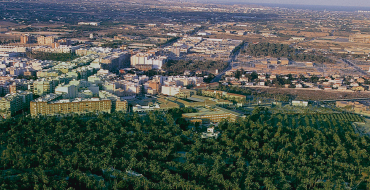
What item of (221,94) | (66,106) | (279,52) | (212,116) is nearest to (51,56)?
(66,106)

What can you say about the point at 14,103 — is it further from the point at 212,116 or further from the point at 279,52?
the point at 279,52

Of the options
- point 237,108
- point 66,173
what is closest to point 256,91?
point 237,108

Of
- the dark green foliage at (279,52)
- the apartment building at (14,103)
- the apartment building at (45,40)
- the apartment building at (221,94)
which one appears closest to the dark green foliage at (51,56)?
the apartment building at (45,40)

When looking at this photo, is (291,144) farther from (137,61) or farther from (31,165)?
(137,61)

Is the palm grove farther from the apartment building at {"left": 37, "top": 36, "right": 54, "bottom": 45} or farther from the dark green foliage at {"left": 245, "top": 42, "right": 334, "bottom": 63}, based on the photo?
the apartment building at {"left": 37, "top": 36, "right": 54, "bottom": 45}

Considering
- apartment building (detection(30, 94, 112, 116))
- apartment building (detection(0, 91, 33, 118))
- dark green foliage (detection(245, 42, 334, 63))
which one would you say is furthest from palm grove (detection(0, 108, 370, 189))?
dark green foliage (detection(245, 42, 334, 63))

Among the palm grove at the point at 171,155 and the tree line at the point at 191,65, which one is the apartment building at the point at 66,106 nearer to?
the palm grove at the point at 171,155

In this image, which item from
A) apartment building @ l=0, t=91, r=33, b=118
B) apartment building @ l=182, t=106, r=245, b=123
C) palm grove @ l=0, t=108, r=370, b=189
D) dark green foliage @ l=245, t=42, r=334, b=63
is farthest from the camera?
dark green foliage @ l=245, t=42, r=334, b=63
